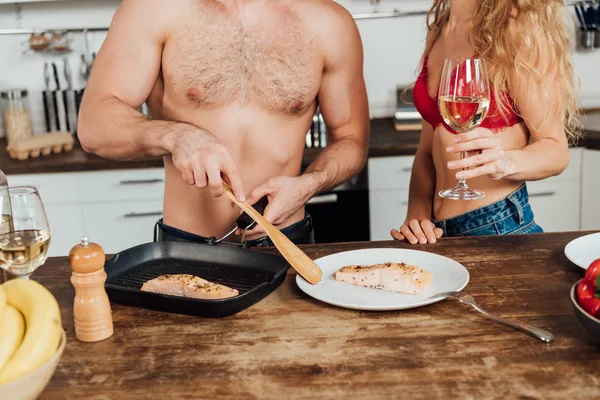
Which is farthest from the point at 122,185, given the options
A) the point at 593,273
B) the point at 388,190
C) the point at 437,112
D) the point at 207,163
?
the point at 593,273

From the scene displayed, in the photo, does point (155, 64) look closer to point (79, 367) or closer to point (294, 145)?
point (294, 145)

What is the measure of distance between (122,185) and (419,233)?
1759 mm

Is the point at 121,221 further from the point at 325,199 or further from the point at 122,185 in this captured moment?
the point at 325,199

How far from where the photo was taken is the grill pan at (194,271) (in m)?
1.18

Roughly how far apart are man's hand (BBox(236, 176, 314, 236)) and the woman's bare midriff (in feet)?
1.34

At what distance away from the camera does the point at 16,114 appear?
3328mm

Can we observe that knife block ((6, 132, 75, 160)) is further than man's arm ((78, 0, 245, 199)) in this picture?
Yes

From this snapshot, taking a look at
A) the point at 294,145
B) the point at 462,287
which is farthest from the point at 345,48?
the point at 462,287

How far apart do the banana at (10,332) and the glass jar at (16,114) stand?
2641mm

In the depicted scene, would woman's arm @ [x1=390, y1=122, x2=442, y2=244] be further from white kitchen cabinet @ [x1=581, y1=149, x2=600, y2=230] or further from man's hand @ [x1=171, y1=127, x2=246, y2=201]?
white kitchen cabinet @ [x1=581, y1=149, x2=600, y2=230]

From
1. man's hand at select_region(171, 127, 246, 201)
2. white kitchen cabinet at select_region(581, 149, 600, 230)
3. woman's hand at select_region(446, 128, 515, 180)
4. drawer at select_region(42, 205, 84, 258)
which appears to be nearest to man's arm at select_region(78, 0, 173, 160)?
man's hand at select_region(171, 127, 246, 201)

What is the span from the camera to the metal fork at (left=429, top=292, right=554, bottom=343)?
3.49ft

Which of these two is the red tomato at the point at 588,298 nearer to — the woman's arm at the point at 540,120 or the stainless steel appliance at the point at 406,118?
the woman's arm at the point at 540,120

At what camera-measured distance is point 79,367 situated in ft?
3.40
